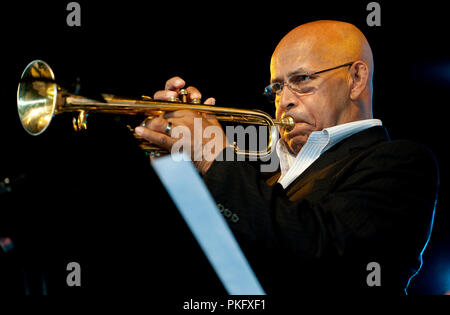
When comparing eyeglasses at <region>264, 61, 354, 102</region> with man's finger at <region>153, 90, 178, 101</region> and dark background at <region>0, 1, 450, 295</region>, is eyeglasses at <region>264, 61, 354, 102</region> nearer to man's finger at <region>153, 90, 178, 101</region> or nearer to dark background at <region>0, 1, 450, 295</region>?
man's finger at <region>153, 90, 178, 101</region>

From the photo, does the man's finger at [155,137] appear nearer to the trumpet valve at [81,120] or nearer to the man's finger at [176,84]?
the trumpet valve at [81,120]

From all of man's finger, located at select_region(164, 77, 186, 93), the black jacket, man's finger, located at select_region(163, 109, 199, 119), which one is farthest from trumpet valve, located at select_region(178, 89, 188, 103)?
the black jacket

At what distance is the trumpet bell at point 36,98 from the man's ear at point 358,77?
167 centimetres

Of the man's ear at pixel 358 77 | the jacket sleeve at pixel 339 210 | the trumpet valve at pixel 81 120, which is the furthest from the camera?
the man's ear at pixel 358 77

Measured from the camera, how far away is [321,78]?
2.34 m

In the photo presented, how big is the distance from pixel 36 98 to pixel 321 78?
1.53 meters

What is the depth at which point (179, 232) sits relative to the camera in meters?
2.70

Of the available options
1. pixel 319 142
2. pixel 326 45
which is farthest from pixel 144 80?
pixel 319 142

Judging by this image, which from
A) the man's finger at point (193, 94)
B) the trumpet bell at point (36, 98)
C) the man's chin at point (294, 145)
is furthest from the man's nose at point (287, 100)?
the trumpet bell at point (36, 98)

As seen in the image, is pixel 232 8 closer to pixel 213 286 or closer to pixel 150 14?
pixel 150 14

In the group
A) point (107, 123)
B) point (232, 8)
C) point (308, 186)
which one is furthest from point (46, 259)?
point (232, 8)

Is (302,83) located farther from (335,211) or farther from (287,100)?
(335,211)

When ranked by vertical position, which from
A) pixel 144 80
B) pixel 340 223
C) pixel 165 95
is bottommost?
pixel 340 223

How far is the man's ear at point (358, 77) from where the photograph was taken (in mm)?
2422
